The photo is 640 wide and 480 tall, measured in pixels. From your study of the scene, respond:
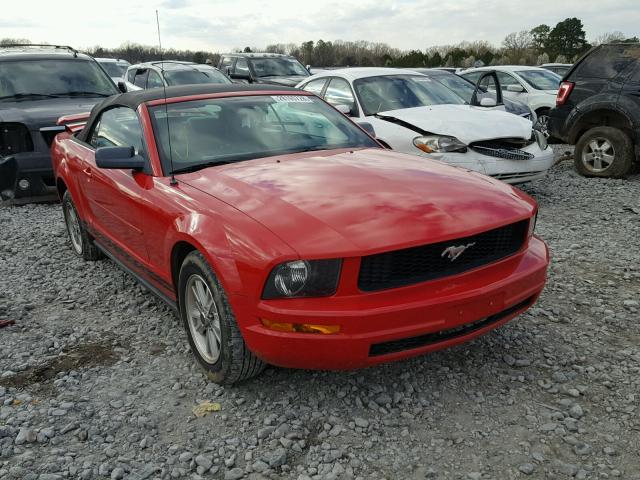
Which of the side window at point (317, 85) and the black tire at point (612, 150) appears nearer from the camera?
the black tire at point (612, 150)

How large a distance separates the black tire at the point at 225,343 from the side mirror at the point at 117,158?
2.82ft

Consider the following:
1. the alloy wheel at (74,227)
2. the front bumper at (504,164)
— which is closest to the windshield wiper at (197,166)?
the alloy wheel at (74,227)

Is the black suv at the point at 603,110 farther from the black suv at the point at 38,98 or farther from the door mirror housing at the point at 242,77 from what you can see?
the door mirror housing at the point at 242,77

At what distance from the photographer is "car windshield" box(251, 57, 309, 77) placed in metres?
16.2

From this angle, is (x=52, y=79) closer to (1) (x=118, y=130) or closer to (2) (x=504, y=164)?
(1) (x=118, y=130)

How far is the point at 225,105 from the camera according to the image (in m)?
4.08

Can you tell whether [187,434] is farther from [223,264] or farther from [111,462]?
[223,264]

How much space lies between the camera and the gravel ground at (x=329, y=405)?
8.52 ft

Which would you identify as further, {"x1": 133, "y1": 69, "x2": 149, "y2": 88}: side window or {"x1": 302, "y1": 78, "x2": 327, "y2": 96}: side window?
{"x1": 133, "y1": 69, "x2": 149, "y2": 88}: side window

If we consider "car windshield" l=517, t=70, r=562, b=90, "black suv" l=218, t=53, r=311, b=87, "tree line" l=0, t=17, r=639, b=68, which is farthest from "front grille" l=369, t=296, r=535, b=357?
"tree line" l=0, t=17, r=639, b=68

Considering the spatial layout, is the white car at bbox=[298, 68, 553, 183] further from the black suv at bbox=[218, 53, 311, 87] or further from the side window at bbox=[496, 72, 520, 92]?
the black suv at bbox=[218, 53, 311, 87]

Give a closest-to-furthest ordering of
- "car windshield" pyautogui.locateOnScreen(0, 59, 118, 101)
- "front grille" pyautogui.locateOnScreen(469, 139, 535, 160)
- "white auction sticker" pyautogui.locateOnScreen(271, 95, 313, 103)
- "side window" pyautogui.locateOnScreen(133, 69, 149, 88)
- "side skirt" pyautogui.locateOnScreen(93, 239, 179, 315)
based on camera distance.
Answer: "side skirt" pyautogui.locateOnScreen(93, 239, 179, 315) → "white auction sticker" pyautogui.locateOnScreen(271, 95, 313, 103) → "front grille" pyautogui.locateOnScreen(469, 139, 535, 160) → "car windshield" pyautogui.locateOnScreen(0, 59, 118, 101) → "side window" pyautogui.locateOnScreen(133, 69, 149, 88)

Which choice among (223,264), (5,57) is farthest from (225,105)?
(5,57)

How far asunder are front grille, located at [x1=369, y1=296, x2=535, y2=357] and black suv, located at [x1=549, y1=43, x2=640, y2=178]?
19.6 ft
